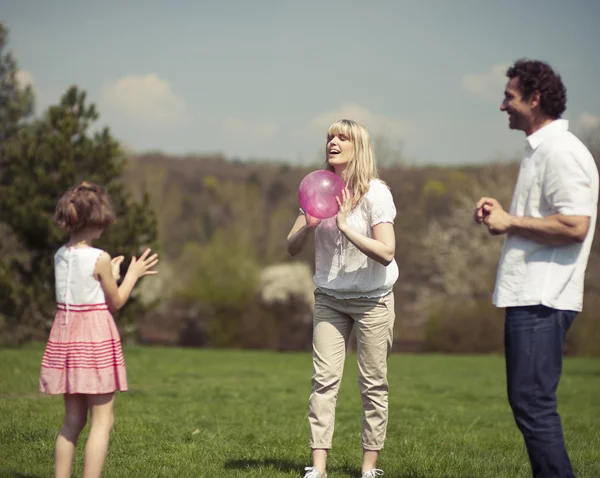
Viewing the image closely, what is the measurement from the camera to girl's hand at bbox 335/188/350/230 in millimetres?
4898

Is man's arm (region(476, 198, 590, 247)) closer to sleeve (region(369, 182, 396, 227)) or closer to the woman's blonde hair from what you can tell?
sleeve (region(369, 182, 396, 227))

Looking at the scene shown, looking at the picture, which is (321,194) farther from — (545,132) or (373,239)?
(545,132)

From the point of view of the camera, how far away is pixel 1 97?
29.8 m

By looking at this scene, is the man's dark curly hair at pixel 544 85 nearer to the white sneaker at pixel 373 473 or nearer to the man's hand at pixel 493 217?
the man's hand at pixel 493 217

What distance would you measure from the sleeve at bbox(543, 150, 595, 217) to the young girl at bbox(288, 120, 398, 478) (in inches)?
52.9

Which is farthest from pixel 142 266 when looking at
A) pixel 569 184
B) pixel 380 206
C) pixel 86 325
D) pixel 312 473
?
pixel 569 184

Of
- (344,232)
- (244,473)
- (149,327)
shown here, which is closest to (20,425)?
(244,473)

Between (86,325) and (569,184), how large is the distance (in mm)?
2578

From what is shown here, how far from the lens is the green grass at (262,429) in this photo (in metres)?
5.59

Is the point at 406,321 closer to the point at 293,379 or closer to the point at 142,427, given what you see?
the point at 293,379

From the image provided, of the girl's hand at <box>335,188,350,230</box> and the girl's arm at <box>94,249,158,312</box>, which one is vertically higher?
the girl's hand at <box>335,188,350,230</box>

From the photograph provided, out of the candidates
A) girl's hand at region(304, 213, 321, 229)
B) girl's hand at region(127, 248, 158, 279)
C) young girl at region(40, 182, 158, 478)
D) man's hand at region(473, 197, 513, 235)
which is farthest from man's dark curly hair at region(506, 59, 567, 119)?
young girl at region(40, 182, 158, 478)

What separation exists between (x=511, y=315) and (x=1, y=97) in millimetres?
29083

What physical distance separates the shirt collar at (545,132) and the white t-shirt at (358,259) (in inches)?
47.0
